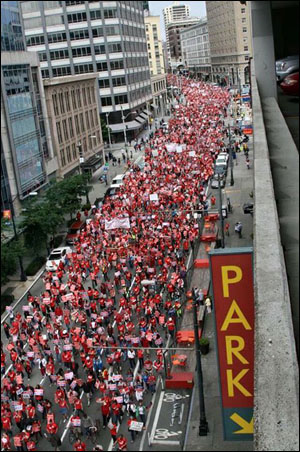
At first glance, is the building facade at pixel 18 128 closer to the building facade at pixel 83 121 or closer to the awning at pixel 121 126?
the building facade at pixel 83 121

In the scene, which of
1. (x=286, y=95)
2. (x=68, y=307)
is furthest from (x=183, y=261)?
(x=286, y=95)

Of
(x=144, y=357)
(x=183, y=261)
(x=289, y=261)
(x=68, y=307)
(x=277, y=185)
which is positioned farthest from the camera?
(x=183, y=261)

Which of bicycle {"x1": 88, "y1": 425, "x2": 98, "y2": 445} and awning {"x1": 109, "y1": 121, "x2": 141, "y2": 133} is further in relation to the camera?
awning {"x1": 109, "y1": 121, "x2": 141, "y2": 133}

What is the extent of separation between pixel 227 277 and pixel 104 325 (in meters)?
14.1

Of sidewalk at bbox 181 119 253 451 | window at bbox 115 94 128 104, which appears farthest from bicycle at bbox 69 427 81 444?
window at bbox 115 94 128 104

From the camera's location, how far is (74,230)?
29.9 meters

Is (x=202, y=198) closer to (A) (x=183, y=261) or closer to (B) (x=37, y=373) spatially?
(A) (x=183, y=261)

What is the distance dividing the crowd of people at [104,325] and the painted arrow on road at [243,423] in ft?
9.45

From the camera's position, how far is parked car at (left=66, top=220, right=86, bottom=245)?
26428mm

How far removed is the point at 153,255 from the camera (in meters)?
27.4

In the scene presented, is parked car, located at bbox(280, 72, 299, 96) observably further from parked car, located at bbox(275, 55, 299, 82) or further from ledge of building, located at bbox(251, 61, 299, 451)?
ledge of building, located at bbox(251, 61, 299, 451)

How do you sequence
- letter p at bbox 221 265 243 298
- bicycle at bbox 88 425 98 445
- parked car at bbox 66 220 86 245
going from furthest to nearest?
parked car at bbox 66 220 86 245 < bicycle at bbox 88 425 98 445 < letter p at bbox 221 265 243 298

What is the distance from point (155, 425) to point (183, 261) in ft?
47.8

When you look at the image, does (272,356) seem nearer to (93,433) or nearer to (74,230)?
(93,433)
